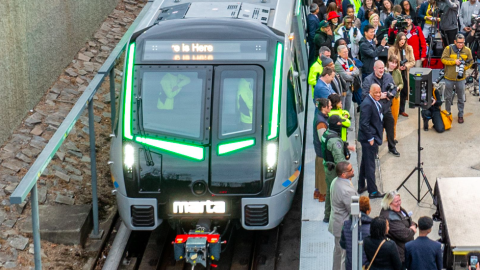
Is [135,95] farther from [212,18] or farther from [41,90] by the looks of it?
[41,90]

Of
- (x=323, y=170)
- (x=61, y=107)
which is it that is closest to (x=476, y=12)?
(x=323, y=170)

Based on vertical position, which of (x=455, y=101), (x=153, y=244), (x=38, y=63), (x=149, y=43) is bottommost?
(x=153, y=244)

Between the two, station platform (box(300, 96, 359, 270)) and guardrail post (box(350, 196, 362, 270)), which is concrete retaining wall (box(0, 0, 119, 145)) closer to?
station platform (box(300, 96, 359, 270))

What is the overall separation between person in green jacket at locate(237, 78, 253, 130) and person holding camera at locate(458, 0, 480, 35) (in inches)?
328

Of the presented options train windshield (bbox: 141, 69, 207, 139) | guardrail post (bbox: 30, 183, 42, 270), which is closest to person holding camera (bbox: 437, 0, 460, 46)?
train windshield (bbox: 141, 69, 207, 139)

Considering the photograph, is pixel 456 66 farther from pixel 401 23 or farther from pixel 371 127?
pixel 371 127

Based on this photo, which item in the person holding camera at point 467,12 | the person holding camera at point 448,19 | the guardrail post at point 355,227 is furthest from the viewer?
the person holding camera at point 467,12

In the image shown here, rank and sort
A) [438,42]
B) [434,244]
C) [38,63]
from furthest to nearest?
[438,42] < [38,63] < [434,244]

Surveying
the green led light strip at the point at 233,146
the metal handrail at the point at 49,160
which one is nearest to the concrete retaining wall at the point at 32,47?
the metal handrail at the point at 49,160

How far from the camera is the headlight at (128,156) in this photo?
34.6ft

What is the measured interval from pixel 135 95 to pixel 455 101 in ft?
24.2

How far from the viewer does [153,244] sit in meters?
11.8

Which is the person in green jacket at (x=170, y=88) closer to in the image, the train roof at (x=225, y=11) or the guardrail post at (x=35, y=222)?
the train roof at (x=225, y=11)

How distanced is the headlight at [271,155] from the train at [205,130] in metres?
0.01
